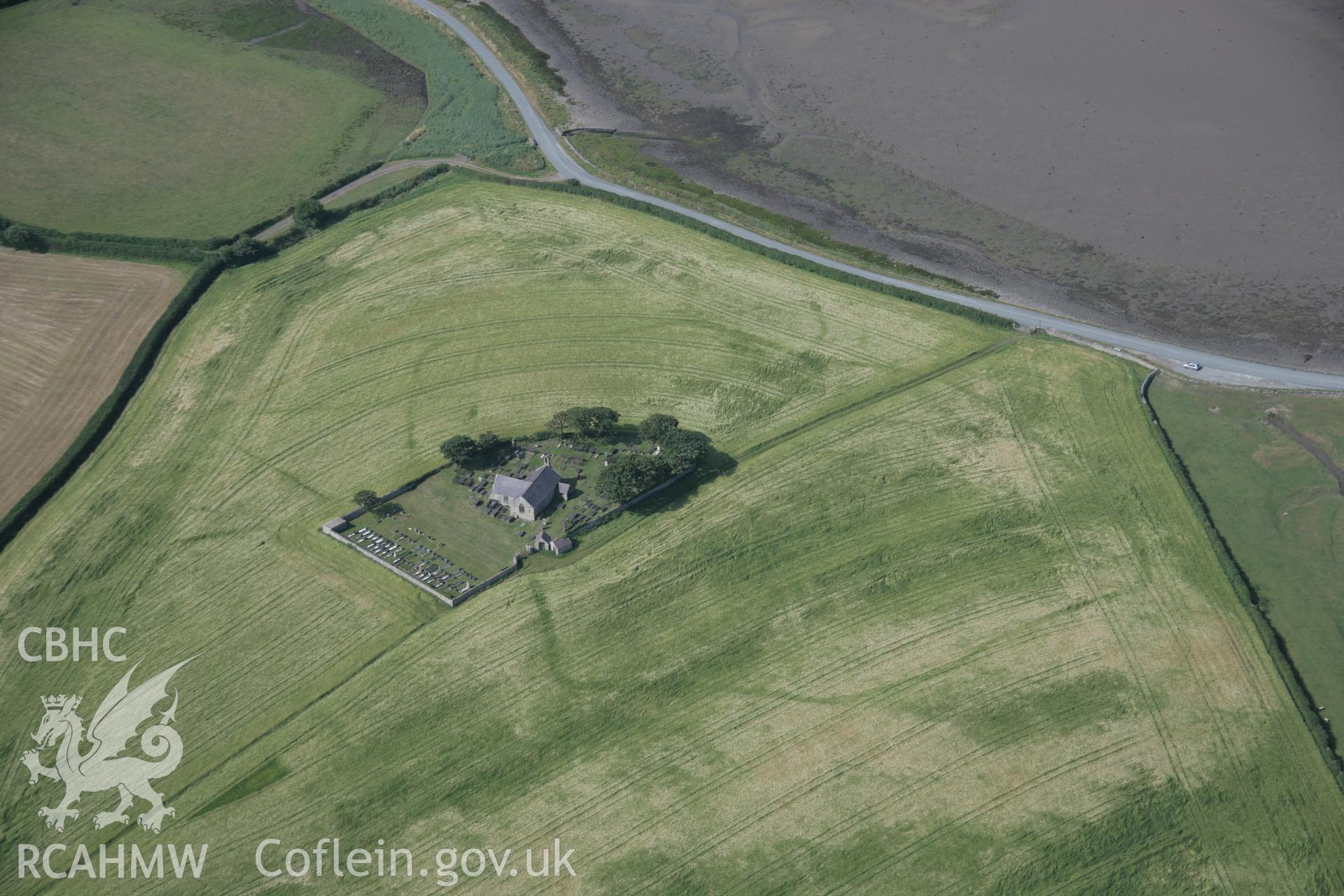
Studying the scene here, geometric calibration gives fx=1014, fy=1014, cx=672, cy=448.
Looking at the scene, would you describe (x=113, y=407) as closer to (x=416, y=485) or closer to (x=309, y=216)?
(x=416, y=485)

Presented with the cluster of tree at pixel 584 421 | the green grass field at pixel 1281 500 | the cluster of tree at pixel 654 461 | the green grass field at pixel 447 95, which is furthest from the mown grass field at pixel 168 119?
the green grass field at pixel 1281 500

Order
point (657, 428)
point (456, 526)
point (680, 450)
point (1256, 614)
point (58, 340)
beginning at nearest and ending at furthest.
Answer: point (1256, 614)
point (456, 526)
point (680, 450)
point (657, 428)
point (58, 340)

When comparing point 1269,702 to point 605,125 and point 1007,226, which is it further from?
point 605,125

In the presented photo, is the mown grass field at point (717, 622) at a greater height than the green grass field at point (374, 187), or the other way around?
the green grass field at point (374, 187)

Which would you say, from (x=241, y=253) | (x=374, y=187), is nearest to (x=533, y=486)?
(x=241, y=253)

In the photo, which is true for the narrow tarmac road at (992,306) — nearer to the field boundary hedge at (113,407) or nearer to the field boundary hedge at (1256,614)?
the field boundary hedge at (1256,614)

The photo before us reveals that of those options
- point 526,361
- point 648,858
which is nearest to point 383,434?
point 526,361
